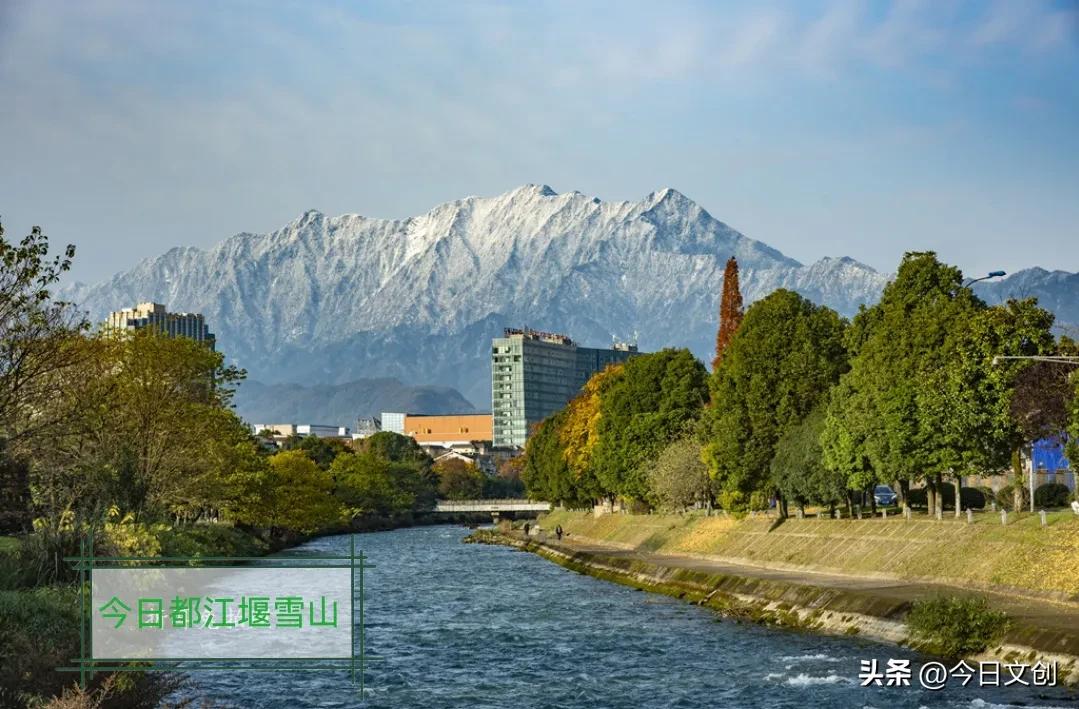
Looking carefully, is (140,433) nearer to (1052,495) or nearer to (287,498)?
(1052,495)

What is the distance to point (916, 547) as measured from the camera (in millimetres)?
71188

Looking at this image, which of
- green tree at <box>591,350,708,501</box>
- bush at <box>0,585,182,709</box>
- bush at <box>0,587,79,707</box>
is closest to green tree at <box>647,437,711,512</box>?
green tree at <box>591,350,708,501</box>

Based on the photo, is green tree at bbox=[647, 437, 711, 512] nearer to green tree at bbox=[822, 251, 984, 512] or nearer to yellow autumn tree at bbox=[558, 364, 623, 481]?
green tree at bbox=[822, 251, 984, 512]

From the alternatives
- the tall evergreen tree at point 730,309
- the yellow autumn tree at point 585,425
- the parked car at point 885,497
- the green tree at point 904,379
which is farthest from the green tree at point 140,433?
the tall evergreen tree at point 730,309

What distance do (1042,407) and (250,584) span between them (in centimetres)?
4829

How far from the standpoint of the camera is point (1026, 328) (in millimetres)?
Result: 75688

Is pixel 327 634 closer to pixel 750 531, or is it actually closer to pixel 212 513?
pixel 750 531

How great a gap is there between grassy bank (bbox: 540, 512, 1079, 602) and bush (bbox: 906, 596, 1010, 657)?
532 centimetres

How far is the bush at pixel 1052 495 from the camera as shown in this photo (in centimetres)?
9138

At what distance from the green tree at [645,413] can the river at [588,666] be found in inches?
2201

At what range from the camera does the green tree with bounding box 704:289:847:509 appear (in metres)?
102

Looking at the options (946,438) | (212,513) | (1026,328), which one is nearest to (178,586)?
(946,438)

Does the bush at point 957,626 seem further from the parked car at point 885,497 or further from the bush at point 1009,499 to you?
the parked car at point 885,497

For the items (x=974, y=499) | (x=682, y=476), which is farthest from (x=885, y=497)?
(x=682, y=476)
